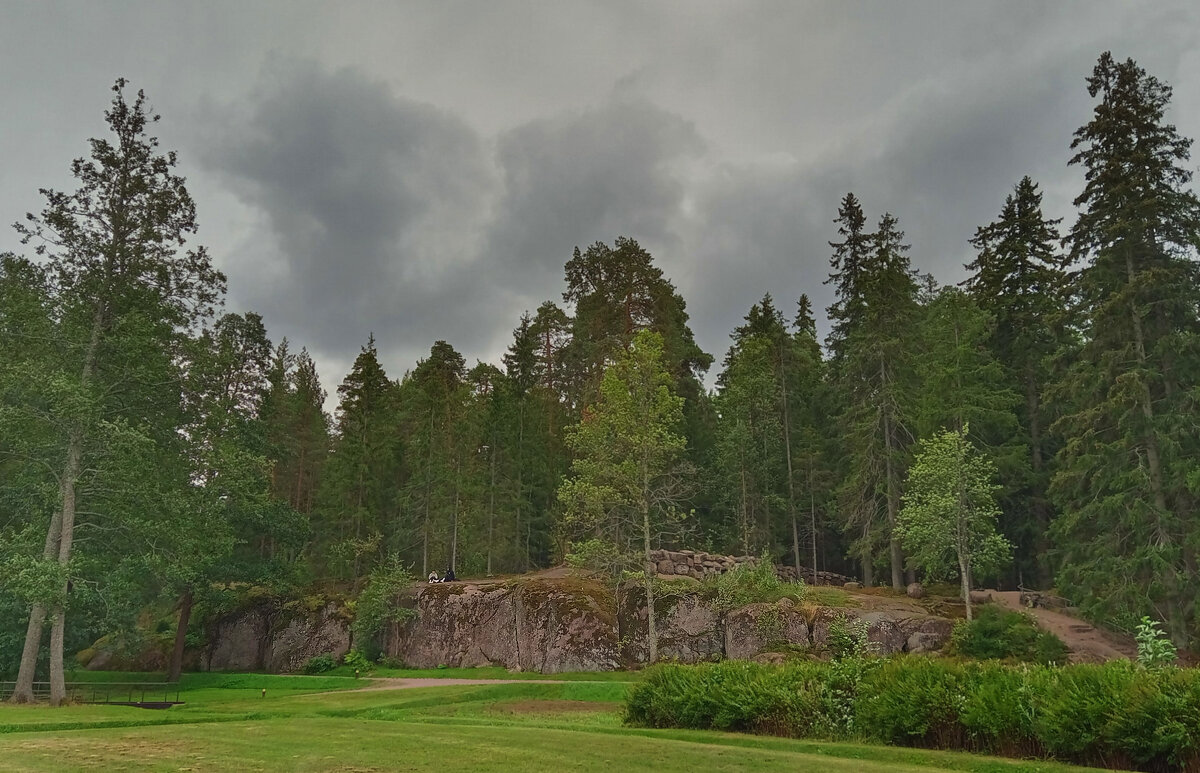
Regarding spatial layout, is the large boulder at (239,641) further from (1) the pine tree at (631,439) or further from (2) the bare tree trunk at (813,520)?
(2) the bare tree trunk at (813,520)

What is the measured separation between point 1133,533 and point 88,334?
130 ft

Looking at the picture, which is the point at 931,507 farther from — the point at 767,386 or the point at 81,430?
the point at 81,430

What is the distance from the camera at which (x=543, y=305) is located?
59.8m

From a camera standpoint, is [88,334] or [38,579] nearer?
[38,579]

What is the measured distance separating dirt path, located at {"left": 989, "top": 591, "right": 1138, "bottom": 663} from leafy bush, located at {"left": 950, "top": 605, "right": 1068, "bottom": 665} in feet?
3.23

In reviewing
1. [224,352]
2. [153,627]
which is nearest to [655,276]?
[224,352]

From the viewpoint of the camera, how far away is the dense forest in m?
25.5

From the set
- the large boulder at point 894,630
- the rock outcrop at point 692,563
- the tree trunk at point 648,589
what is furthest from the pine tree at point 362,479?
the large boulder at point 894,630

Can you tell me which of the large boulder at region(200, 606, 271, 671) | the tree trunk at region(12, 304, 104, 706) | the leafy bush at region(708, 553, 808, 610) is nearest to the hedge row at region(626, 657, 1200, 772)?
the leafy bush at region(708, 553, 808, 610)

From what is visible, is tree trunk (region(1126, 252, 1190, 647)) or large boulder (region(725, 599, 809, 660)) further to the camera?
large boulder (region(725, 599, 809, 660))

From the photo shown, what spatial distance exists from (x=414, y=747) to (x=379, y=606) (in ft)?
84.6

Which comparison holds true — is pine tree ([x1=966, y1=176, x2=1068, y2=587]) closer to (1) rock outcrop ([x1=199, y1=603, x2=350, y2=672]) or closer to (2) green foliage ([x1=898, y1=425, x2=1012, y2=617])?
(2) green foliage ([x1=898, y1=425, x2=1012, y2=617])

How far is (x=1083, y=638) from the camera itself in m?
27.6

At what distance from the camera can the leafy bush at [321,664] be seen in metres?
35.9
